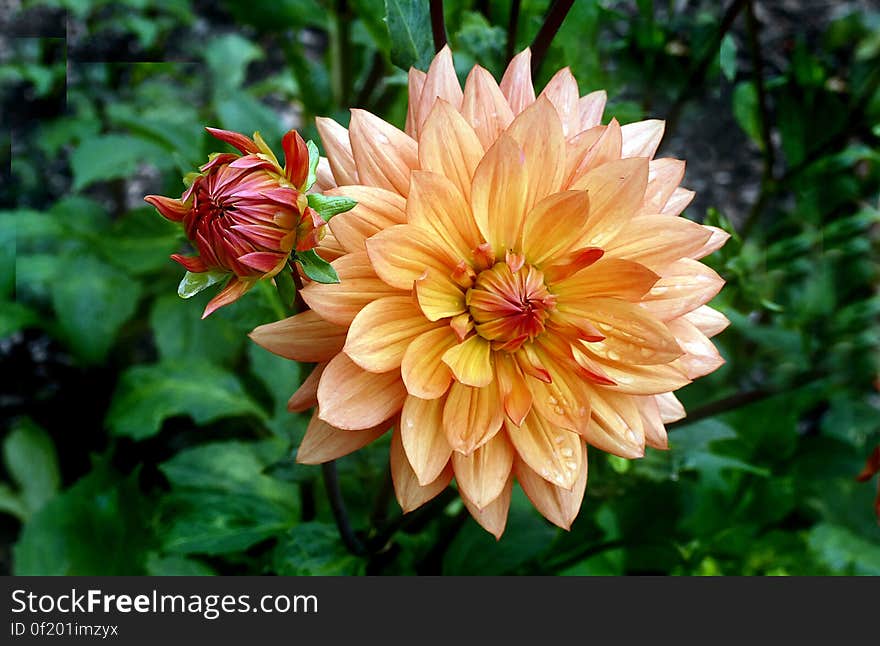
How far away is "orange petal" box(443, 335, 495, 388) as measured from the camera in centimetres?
74

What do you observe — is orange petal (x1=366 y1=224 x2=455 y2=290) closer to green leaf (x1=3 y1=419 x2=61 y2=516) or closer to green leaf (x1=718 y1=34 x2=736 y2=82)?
green leaf (x1=718 y1=34 x2=736 y2=82)

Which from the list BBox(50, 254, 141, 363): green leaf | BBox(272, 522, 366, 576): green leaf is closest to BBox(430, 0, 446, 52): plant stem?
BBox(272, 522, 366, 576): green leaf

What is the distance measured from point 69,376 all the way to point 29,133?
2.22 ft

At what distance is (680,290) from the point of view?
0.77 meters

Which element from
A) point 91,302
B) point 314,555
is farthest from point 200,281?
point 91,302

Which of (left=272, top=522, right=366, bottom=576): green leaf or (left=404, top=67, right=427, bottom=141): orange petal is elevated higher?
(left=404, top=67, right=427, bottom=141): orange petal

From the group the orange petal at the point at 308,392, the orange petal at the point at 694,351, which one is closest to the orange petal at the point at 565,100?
the orange petal at the point at 694,351

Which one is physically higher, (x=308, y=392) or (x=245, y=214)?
(x=245, y=214)

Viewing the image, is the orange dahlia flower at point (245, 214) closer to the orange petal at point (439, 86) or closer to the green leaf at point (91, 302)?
the orange petal at point (439, 86)

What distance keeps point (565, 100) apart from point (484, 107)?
9cm

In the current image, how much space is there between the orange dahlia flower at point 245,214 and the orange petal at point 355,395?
0.39ft

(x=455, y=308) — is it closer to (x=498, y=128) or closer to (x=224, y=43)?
(x=498, y=128)

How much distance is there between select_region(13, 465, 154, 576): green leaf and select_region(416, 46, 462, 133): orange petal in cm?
97

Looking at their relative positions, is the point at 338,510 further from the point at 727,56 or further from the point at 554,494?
the point at 727,56
